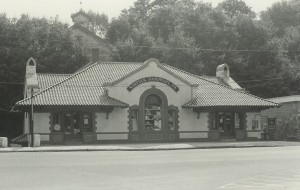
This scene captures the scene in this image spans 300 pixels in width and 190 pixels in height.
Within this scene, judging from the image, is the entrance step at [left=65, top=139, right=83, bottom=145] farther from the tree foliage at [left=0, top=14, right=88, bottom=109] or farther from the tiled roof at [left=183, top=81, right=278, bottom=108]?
the tree foliage at [left=0, top=14, right=88, bottom=109]

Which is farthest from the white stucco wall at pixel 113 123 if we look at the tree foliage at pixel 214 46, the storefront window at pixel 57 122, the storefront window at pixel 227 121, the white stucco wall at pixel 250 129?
the tree foliage at pixel 214 46

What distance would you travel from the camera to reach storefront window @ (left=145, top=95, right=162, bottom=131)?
127ft

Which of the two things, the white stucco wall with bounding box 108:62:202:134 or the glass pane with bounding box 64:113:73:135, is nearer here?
the glass pane with bounding box 64:113:73:135

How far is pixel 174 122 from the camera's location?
3916 cm

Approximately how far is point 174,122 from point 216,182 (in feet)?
82.4

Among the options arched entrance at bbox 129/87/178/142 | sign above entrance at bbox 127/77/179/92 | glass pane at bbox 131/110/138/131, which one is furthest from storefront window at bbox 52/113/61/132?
sign above entrance at bbox 127/77/179/92

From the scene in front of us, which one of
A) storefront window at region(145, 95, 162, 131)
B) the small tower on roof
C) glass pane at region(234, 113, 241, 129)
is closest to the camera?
storefront window at region(145, 95, 162, 131)

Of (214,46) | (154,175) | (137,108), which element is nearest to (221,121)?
(137,108)

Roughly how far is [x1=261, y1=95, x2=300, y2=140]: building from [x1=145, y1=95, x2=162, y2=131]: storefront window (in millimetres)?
12271

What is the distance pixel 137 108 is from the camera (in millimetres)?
38156

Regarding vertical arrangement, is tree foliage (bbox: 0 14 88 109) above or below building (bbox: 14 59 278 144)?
above

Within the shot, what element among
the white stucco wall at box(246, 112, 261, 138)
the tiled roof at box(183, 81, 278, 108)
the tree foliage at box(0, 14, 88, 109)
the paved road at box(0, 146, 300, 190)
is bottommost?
the paved road at box(0, 146, 300, 190)

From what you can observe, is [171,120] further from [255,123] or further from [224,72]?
[224,72]

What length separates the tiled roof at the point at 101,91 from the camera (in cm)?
3612
